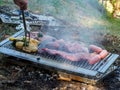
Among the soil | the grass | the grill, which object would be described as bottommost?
the grass

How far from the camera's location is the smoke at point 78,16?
900 centimetres

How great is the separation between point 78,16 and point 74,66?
218 inches

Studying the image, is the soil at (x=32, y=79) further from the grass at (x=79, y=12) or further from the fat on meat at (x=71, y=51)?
the grass at (x=79, y=12)

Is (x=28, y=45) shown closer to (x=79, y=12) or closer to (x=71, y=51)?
(x=71, y=51)

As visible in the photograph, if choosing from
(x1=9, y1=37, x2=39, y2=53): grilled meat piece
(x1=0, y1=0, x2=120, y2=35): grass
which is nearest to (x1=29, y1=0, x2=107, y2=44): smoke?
(x1=0, y1=0, x2=120, y2=35): grass

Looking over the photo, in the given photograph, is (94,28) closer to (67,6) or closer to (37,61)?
(67,6)

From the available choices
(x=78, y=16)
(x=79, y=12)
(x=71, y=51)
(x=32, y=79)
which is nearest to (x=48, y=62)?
(x=32, y=79)

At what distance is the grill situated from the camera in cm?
610

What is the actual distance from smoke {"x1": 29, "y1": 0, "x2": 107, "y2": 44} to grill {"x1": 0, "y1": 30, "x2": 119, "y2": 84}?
1.81 metres

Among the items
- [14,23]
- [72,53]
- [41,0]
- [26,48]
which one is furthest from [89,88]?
[41,0]

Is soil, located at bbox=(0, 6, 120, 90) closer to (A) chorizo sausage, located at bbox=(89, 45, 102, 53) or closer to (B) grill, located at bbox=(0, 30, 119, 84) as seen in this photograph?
(B) grill, located at bbox=(0, 30, 119, 84)

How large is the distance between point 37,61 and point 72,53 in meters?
0.80

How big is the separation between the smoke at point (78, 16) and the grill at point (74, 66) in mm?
1815

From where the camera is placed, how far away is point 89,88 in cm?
619
